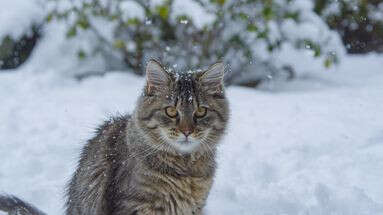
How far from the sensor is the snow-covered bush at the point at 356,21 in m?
7.32

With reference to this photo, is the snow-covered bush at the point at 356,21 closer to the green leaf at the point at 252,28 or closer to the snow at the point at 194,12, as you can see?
the green leaf at the point at 252,28

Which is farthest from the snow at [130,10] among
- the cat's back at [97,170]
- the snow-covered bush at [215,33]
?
the cat's back at [97,170]

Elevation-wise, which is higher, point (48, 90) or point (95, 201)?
point (95, 201)

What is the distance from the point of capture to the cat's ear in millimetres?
3225

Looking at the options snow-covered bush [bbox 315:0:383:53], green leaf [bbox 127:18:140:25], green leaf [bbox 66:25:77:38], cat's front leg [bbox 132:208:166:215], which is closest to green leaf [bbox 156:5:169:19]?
green leaf [bbox 127:18:140:25]

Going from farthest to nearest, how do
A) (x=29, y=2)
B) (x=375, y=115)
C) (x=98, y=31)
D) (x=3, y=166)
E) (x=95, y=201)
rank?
1. (x=29, y=2)
2. (x=98, y=31)
3. (x=375, y=115)
4. (x=3, y=166)
5. (x=95, y=201)

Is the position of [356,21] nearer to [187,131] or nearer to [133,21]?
[133,21]

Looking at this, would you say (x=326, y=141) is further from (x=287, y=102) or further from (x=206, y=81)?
(x=206, y=81)

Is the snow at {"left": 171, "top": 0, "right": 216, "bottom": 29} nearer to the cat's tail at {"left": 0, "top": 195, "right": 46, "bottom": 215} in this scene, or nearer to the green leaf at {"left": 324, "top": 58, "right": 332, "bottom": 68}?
the green leaf at {"left": 324, "top": 58, "right": 332, "bottom": 68}

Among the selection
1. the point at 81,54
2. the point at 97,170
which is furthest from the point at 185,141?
the point at 81,54

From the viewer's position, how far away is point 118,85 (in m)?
6.55

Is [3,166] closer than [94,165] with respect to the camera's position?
No

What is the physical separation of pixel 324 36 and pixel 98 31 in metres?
2.90

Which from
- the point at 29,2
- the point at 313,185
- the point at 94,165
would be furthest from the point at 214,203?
the point at 29,2
